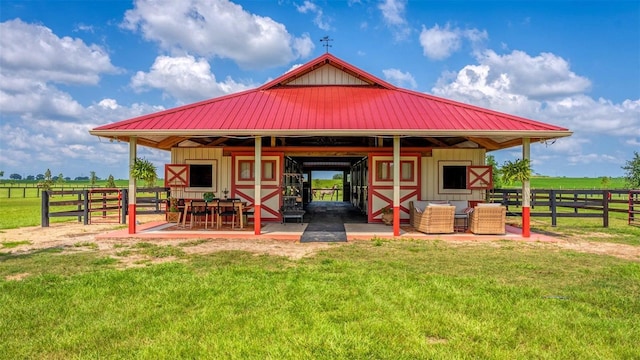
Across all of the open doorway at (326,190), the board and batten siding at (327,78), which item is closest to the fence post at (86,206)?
the board and batten siding at (327,78)

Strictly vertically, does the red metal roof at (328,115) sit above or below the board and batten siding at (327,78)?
below

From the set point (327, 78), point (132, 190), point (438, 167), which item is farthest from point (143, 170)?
point (438, 167)

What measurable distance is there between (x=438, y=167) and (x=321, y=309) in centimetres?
909

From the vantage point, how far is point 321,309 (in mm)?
3951

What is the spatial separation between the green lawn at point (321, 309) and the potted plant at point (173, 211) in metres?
5.25

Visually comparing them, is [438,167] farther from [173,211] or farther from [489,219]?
[173,211]

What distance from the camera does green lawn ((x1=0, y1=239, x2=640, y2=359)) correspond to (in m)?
3.12

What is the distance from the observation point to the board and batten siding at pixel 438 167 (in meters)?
12.0

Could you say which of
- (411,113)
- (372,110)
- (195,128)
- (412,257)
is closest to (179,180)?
(195,128)

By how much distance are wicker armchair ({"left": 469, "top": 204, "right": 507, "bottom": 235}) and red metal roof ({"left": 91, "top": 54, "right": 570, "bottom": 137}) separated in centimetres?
197

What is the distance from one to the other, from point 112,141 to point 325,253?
21.2 feet

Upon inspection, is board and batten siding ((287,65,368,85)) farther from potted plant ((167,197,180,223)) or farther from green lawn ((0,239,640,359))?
green lawn ((0,239,640,359))

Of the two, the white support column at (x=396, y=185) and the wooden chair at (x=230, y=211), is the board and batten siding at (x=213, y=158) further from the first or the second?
the white support column at (x=396, y=185)

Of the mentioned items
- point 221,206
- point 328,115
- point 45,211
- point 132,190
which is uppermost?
point 328,115
